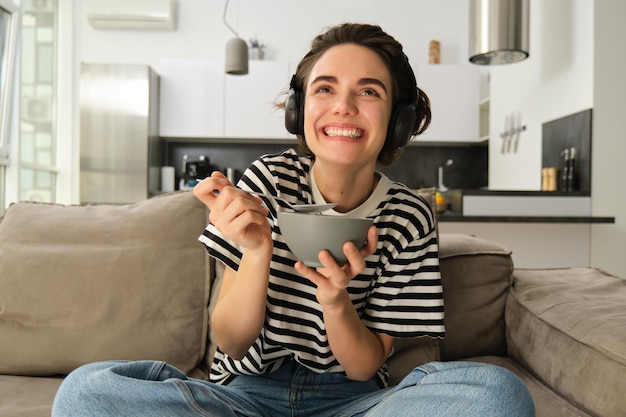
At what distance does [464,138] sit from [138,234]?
166 inches

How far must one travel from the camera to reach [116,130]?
498 centimetres

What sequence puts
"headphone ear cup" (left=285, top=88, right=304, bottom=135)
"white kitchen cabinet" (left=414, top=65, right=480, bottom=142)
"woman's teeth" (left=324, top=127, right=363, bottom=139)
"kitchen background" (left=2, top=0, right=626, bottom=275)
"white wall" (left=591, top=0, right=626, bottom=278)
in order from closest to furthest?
"woman's teeth" (left=324, top=127, right=363, bottom=139) → "headphone ear cup" (left=285, top=88, right=304, bottom=135) → "white wall" (left=591, top=0, right=626, bottom=278) → "kitchen background" (left=2, top=0, right=626, bottom=275) → "white kitchen cabinet" (left=414, top=65, right=480, bottom=142)

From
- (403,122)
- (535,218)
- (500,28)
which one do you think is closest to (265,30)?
(500,28)

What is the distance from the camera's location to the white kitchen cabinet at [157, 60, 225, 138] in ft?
17.0

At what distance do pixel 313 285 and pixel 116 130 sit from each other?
14.1ft

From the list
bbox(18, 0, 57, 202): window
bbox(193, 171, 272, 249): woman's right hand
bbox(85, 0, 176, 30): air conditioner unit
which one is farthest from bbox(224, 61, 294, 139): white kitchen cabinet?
bbox(193, 171, 272, 249): woman's right hand

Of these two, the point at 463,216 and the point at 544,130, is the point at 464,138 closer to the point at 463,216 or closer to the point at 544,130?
Answer: the point at 544,130

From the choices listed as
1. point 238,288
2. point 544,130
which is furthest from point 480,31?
point 238,288

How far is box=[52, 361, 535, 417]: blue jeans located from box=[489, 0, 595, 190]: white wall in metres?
2.84

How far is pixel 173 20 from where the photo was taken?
17.6 ft

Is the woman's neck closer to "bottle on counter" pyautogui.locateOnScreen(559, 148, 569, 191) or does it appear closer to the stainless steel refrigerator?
"bottle on counter" pyautogui.locateOnScreen(559, 148, 569, 191)

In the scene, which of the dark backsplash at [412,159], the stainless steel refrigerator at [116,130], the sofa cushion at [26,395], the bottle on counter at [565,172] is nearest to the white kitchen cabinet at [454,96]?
the dark backsplash at [412,159]

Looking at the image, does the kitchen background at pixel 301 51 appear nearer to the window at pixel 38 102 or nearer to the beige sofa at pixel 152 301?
the window at pixel 38 102

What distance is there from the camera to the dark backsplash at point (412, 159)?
5.59 metres
